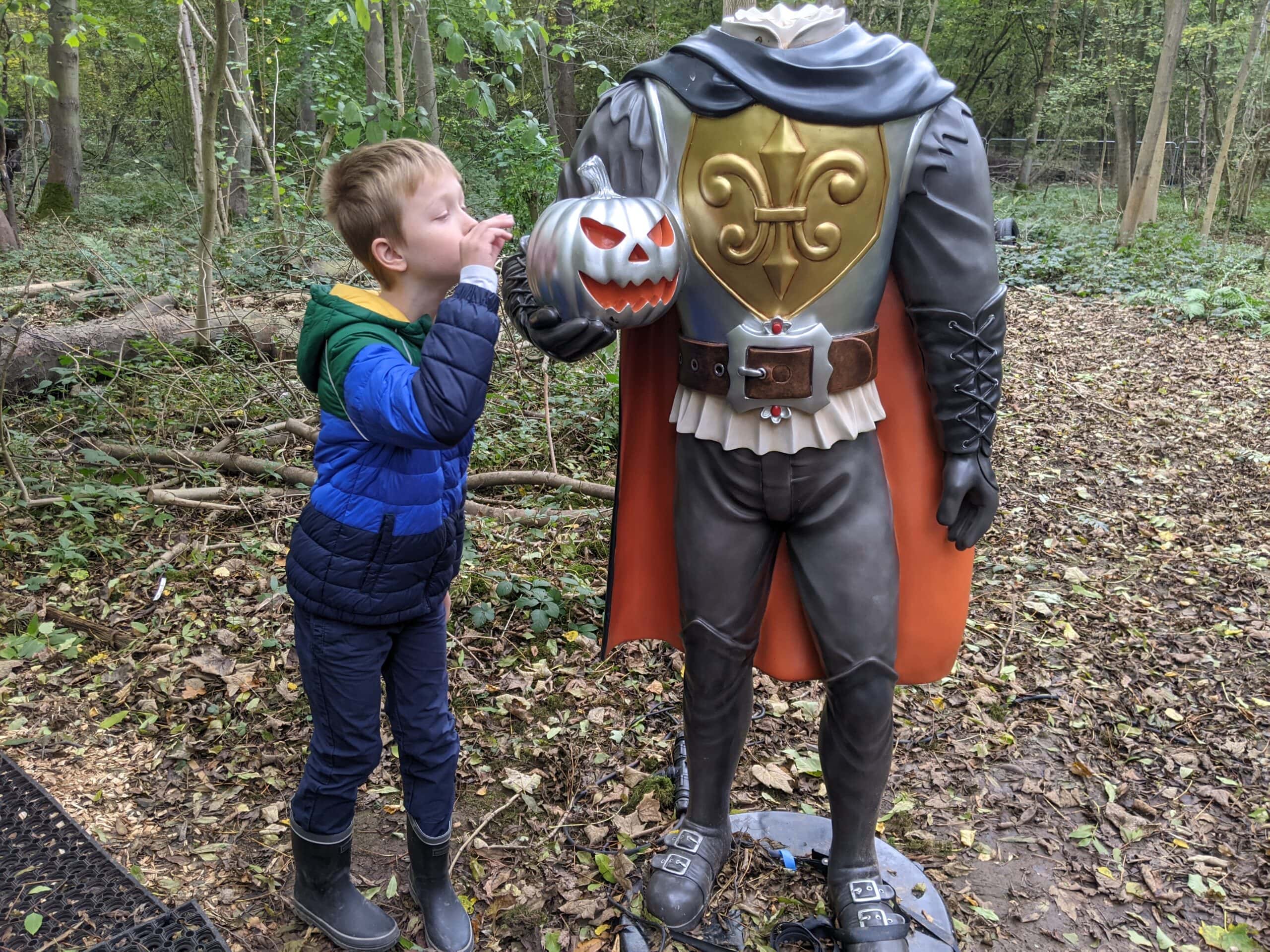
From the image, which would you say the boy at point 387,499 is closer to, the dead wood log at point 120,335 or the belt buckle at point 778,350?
the belt buckle at point 778,350

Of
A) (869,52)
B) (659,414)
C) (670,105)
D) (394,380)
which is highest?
(869,52)

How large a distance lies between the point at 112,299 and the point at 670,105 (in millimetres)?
5698

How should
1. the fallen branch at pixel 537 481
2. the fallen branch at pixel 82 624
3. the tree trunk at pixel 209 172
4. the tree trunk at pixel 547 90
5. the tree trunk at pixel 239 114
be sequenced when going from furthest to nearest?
1. the tree trunk at pixel 547 90
2. the tree trunk at pixel 239 114
3. the fallen branch at pixel 537 481
4. the tree trunk at pixel 209 172
5. the fallen branch at pixel 82 624

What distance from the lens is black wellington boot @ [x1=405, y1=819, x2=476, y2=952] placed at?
7.39ft

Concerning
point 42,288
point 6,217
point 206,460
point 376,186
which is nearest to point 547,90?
point 6,217

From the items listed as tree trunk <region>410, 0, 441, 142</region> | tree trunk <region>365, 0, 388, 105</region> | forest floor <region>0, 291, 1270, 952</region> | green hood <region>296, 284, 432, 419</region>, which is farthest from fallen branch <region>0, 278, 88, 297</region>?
green hood <region>296, 284, 432, 419</region>

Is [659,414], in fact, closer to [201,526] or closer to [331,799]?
[331,799]

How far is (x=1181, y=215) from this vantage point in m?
16.8

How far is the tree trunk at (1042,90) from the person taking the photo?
19.0 meters

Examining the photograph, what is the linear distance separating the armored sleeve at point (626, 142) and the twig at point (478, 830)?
1853 millimetres

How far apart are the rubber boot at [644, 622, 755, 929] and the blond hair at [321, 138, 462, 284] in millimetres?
1103

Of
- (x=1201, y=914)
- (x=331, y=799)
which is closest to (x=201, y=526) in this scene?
(x=331, y=799)

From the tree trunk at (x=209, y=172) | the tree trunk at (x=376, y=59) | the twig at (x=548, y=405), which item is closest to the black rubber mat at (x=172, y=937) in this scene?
the twig at (x=548, y=405)

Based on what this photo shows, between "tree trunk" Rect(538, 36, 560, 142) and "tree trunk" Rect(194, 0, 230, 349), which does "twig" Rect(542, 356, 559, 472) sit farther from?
"tree trunk" Rect(538, 36, 560, 142)
